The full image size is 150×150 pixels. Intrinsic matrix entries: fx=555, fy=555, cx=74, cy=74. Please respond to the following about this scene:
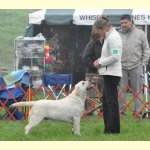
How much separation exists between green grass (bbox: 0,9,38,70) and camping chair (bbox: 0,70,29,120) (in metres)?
13.4

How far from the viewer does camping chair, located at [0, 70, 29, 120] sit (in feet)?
33.9

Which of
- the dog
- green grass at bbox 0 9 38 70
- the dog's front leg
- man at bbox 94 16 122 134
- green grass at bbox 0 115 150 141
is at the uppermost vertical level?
green grass at bbox 0 9 38 70

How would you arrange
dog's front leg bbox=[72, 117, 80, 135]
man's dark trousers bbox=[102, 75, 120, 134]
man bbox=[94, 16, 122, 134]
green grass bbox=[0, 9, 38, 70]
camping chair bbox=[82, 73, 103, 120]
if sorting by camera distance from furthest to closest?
green grass bbox=[0, 9, 38, 70] → camping chair bbox=[82, 73, 103, 120] → dog's front leg bbox=[72, 117, 80, 135] → man's dark trousers bbox=[102, 75, 120, 134] → man bbox=[94, 16, 122, 134]

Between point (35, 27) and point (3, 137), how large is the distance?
9091 millimetres

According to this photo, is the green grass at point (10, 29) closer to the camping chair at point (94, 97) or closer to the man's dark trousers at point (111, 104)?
the camping chair at point (94, 97)

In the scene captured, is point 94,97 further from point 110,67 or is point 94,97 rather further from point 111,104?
point 110,67

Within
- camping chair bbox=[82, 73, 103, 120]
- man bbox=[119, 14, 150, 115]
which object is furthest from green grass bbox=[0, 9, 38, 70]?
man bbox=[119, 14, 150, 115]

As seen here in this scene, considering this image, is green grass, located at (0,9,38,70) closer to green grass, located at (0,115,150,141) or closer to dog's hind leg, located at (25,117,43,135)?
green grass, located at (0,115,150,141)

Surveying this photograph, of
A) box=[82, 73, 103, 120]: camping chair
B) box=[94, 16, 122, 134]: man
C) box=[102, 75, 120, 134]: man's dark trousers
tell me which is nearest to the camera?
box=[94, 16, 122, 134]: man

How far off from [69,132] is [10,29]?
18902mm

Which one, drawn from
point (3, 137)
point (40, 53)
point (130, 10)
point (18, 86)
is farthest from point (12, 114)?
point (130, 10)

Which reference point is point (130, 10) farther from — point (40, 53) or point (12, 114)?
point (12, 114)

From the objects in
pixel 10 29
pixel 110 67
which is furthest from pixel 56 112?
pixel 10 29

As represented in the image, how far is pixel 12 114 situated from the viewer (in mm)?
10219
